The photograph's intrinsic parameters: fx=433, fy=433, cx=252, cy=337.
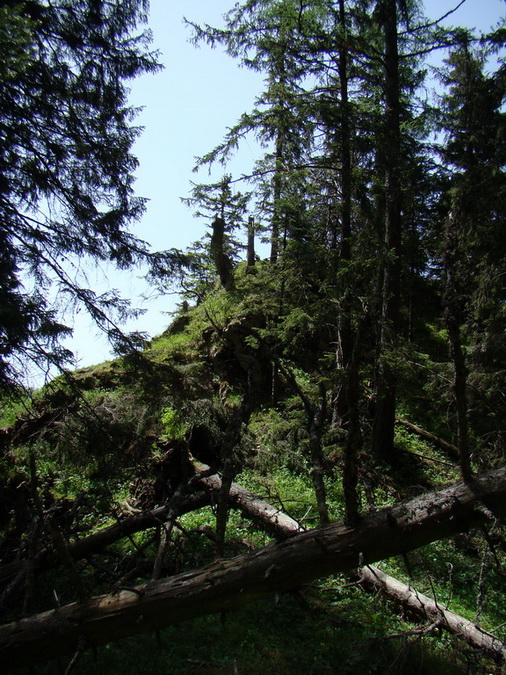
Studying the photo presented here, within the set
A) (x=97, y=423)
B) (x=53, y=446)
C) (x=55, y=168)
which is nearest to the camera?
(x=97, y=423)

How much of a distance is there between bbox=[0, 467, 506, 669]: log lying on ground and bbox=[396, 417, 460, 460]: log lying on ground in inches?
317

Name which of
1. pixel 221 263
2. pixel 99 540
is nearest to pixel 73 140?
pixel 99 540

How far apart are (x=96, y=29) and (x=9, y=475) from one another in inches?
323

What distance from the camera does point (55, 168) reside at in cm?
738

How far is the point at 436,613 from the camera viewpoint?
4.93 meters


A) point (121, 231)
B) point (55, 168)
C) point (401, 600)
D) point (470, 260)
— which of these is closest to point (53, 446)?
point (121, 231)

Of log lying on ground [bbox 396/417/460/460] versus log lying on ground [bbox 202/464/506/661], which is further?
log lying on ground [bbox 396/417/460/460]

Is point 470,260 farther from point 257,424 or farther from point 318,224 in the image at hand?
point 257,424

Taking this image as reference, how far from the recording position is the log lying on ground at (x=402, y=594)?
4352 mm

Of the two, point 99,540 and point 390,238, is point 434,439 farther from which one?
point 99,540

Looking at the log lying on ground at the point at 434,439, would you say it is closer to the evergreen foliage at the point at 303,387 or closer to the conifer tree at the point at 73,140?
the evergreen foliage at the point at 303,387

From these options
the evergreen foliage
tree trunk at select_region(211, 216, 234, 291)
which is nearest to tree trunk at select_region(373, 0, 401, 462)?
the evergreen foliage

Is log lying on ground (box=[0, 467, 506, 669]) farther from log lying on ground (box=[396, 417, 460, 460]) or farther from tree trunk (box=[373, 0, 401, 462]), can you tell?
log lying on ground (box=[396, 417, 460, 460])

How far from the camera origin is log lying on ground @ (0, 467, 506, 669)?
11.9ft
